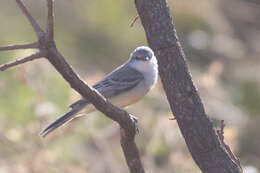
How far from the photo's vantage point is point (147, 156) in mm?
6879

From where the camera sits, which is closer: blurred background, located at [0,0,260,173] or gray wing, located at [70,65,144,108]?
gray wing, located at [70,65,144,108]

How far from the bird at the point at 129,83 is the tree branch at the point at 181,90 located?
5.85 feet


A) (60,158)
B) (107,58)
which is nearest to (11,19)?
(107,58)

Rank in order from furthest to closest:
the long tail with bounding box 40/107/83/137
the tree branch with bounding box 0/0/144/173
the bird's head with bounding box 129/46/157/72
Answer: the bird's head with bounding box 129/46/157/72 < the long tail with bounding box 40/107/83/137 < the tree branch with bounding box 0/0/144/173

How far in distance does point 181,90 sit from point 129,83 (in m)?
2.27

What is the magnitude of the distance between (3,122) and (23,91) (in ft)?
1.44

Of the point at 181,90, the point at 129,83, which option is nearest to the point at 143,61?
the point at 129,83

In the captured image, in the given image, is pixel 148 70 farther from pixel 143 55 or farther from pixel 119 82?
pixel 119 82

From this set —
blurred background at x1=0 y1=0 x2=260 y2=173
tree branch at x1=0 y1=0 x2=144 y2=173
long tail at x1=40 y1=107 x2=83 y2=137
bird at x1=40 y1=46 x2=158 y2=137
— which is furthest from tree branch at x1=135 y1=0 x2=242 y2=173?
blurred background at x1=0 y1=0 x2=260 y2=173

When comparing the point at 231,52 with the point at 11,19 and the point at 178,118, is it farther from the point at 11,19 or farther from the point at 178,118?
the point at 178,118

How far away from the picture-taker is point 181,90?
3.60 m

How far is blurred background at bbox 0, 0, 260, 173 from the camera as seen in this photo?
269 inches

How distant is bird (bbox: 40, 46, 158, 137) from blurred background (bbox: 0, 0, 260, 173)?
0.71 meters

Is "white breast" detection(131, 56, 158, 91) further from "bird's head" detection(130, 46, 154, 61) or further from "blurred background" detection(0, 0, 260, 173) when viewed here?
"blurred background" detection(0, 0, 260, 173)
